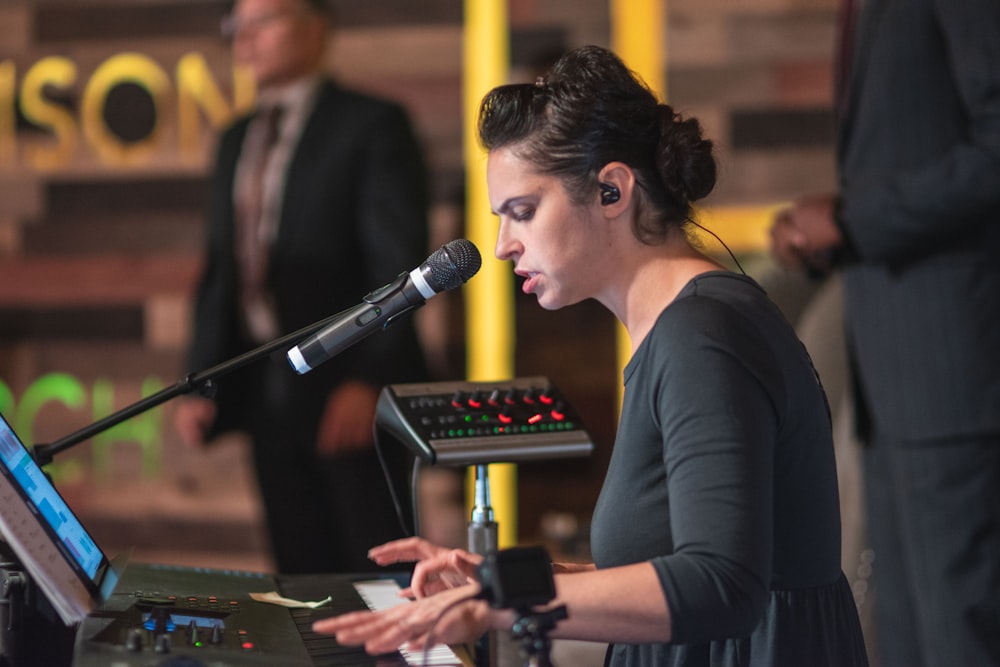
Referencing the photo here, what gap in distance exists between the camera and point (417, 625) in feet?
3.61

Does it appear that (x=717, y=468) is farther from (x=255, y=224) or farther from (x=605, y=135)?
(x=255, y=224)

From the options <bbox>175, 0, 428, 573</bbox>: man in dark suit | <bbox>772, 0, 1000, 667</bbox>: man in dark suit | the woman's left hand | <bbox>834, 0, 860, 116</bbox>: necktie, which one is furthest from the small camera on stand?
<bbox>175, 0, 428, 573</bbox>: man in dark suit

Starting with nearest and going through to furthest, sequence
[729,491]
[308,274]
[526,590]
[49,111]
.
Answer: [526,590]
[729,491]
[308,274]
[49,111]

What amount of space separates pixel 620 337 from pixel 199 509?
1.45 metres

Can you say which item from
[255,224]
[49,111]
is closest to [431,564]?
[255,224]

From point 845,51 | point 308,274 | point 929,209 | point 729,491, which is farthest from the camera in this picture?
point 308,274

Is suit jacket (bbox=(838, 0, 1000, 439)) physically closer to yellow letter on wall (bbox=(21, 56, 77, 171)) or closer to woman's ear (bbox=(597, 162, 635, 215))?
woman's ear (bbox=(597, 162, 635, 215))

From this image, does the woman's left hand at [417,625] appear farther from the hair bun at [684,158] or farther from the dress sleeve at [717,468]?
the hair bun at [684,158]

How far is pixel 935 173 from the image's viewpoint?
2271 millimetres

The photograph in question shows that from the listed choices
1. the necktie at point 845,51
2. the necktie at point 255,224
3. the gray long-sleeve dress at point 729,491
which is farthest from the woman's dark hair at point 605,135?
the necktie at point 255,224

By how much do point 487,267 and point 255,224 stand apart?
2.84 ft

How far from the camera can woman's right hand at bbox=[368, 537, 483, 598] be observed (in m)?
1.40

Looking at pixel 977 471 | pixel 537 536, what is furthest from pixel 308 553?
pixel 977 471

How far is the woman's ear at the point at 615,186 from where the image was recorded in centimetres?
140
